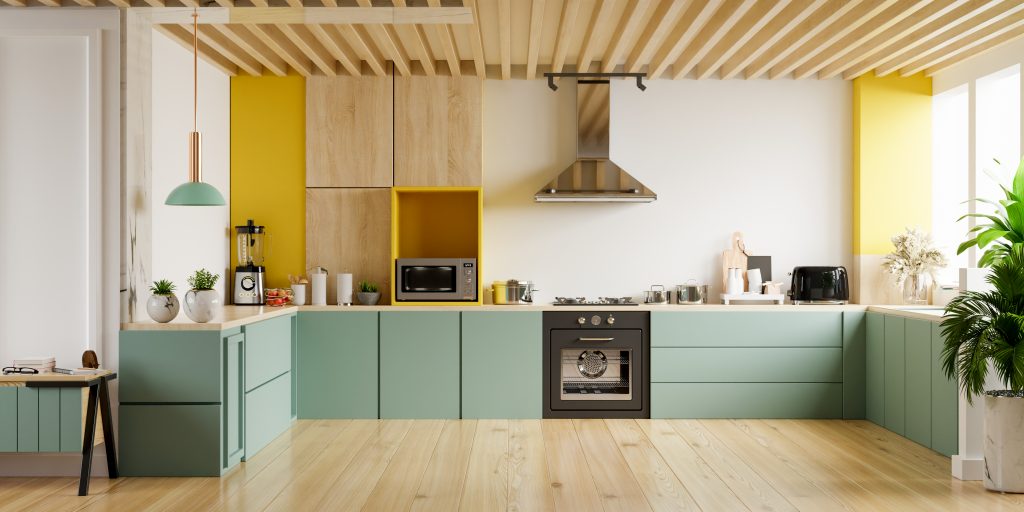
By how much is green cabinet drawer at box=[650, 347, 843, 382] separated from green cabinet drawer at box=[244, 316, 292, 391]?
251cm

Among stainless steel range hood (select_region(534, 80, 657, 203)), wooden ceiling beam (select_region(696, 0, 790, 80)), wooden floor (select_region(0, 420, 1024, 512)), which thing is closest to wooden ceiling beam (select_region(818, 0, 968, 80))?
wooden ceiling beam (select_region(696, 0, 790, 80))

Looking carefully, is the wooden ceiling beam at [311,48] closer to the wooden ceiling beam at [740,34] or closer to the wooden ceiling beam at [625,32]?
the wooden ceiling beam at [625,32]

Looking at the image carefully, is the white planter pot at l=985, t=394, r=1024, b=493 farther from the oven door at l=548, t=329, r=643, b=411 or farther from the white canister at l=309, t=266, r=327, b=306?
the white canister at l=309, t=266, r=327, b=306

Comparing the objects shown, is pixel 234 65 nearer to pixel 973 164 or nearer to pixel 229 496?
pixel 229 496

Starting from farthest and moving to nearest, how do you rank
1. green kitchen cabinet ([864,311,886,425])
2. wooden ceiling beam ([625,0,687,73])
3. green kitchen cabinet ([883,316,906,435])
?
green kitchen cabinet ([864,311,886,425]), green kitchen cabinet ([883,316,906,435]), wooden ceiling beam ([625,0,687,73])

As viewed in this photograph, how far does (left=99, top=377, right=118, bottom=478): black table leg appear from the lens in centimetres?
370

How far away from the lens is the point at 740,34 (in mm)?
4562

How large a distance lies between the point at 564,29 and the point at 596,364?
90.7 inches

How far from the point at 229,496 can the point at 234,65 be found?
3.31 m

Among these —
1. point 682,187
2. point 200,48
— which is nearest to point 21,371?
point 200,48

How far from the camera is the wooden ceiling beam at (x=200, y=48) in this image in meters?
4.47

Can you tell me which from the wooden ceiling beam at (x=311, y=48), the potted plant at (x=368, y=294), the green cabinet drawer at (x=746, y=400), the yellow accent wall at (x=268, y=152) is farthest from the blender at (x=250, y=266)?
the green cabinet drawer at (x=746, y=400)

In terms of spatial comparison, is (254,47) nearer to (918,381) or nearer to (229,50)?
(229,50)

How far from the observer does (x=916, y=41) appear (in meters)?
4.70
